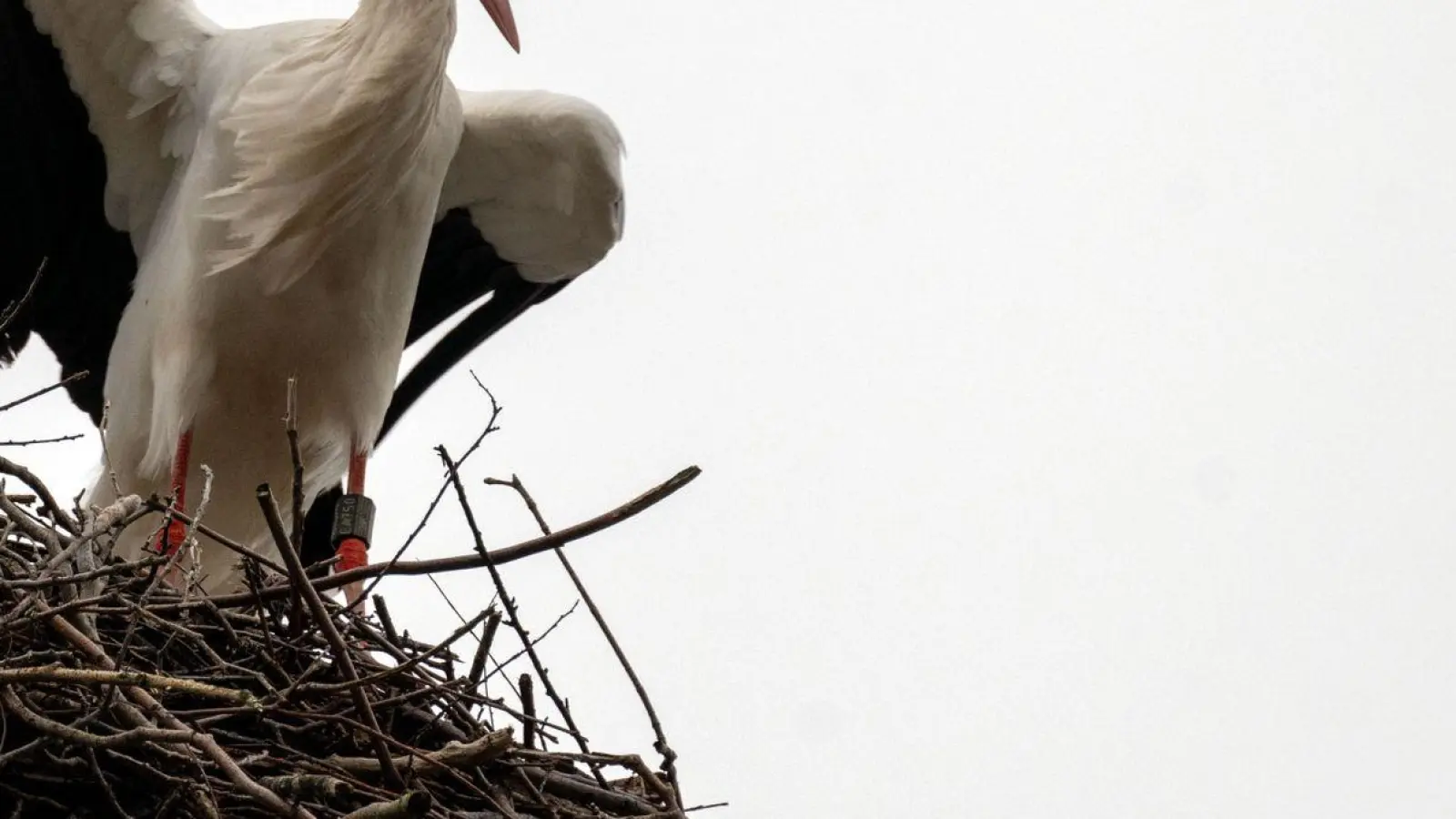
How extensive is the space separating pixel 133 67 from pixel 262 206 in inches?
18.4

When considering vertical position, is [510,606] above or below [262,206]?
below

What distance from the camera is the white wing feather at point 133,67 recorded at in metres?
3.91

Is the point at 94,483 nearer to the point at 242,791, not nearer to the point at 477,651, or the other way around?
the point at 477,651

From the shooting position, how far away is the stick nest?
2.45 metres

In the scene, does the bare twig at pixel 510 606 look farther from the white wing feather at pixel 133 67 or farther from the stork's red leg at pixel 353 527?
the white wing feather at pixel 133 67

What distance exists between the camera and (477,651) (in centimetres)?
279

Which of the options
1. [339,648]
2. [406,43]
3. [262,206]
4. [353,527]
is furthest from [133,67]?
[339,648]

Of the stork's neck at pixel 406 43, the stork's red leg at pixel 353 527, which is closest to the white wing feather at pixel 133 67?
the stork's neck at pixel 406 43

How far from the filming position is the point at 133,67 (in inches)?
156

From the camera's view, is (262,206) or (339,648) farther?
(262,206)

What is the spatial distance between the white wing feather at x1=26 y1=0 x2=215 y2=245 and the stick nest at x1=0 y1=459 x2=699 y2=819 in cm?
118

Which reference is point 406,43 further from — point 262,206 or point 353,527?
point 353,527

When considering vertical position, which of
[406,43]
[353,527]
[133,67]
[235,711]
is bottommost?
[235,711]

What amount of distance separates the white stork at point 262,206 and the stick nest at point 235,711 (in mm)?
842
